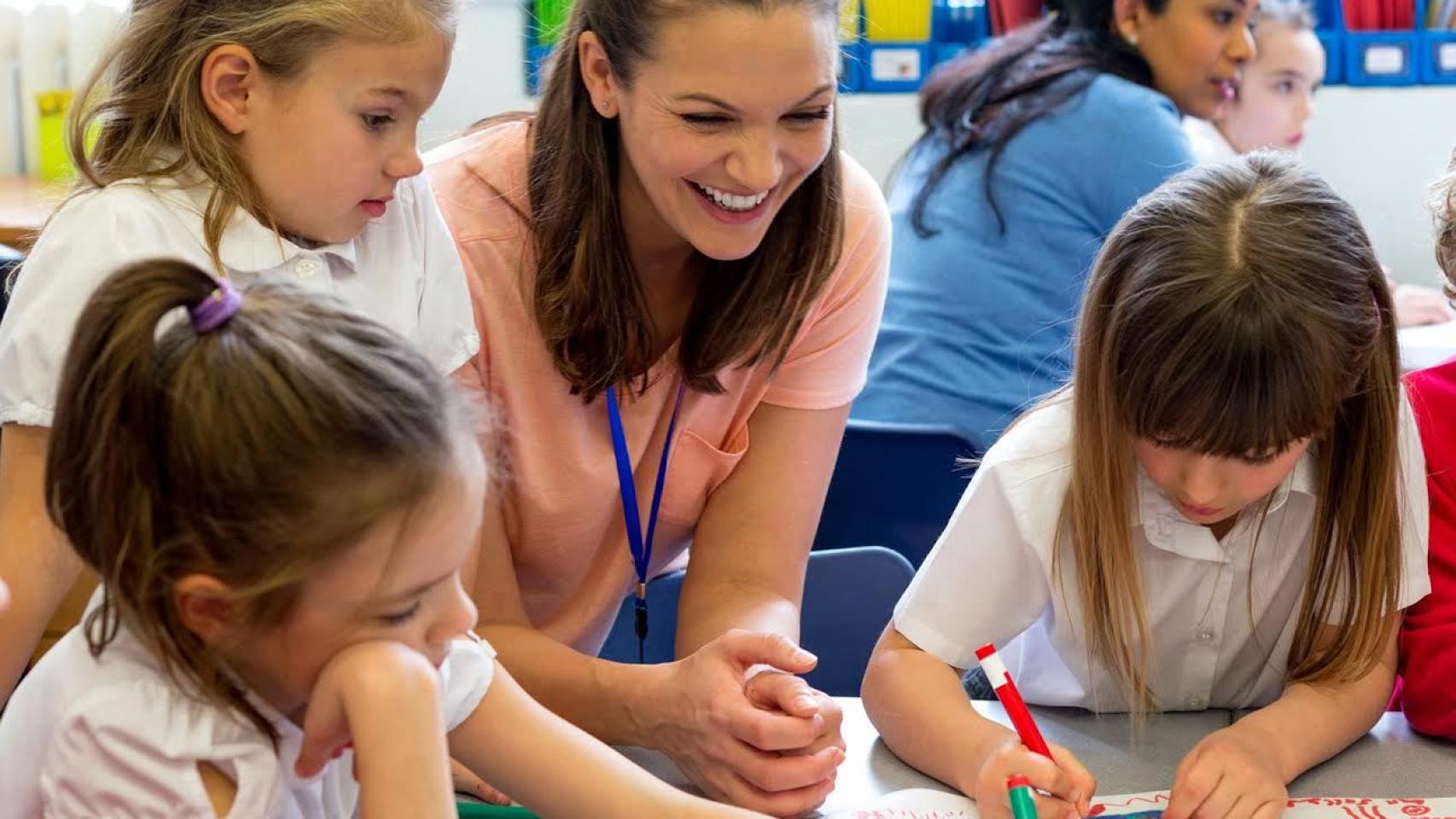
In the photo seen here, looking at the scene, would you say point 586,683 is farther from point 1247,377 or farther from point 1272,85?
point 1272,85

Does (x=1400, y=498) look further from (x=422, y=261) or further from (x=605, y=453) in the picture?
(x=422, y=261)

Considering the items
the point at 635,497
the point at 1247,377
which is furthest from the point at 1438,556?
the point at 635,497

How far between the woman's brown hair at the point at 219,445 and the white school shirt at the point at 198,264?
0.12 meters

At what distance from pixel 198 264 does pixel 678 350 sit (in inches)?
20.4

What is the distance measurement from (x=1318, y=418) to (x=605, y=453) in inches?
23.1

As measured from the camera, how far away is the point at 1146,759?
1.17 m

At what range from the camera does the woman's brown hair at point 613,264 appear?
4.30ft

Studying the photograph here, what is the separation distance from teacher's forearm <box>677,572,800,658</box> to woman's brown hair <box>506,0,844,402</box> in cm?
18

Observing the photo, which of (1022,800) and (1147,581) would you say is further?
(1147,581)

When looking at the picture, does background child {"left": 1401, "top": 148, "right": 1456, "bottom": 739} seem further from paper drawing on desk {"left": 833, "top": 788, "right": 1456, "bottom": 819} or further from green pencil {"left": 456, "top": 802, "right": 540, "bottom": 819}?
green pencil {"left": 456, "top": 802, "right": 540, "bottom": 819}

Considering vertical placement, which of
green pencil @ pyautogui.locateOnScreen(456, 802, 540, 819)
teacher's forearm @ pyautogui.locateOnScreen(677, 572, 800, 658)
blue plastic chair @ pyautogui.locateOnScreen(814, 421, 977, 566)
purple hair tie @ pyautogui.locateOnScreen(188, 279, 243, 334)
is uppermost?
purple hair tie @ pyautogui.locateOnScreen(188, 279, 243, 334)

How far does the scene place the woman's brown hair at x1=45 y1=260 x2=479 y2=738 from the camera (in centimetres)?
81

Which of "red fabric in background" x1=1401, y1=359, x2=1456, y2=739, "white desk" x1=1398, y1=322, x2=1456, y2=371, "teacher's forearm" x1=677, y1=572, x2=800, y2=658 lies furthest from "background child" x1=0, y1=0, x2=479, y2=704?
"white desk" x1=1398, y1=322, x2=1456, y2=371

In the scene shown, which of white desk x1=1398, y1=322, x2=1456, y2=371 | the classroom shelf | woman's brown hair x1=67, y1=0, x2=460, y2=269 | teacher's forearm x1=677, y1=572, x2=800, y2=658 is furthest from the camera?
the classroom shelf
